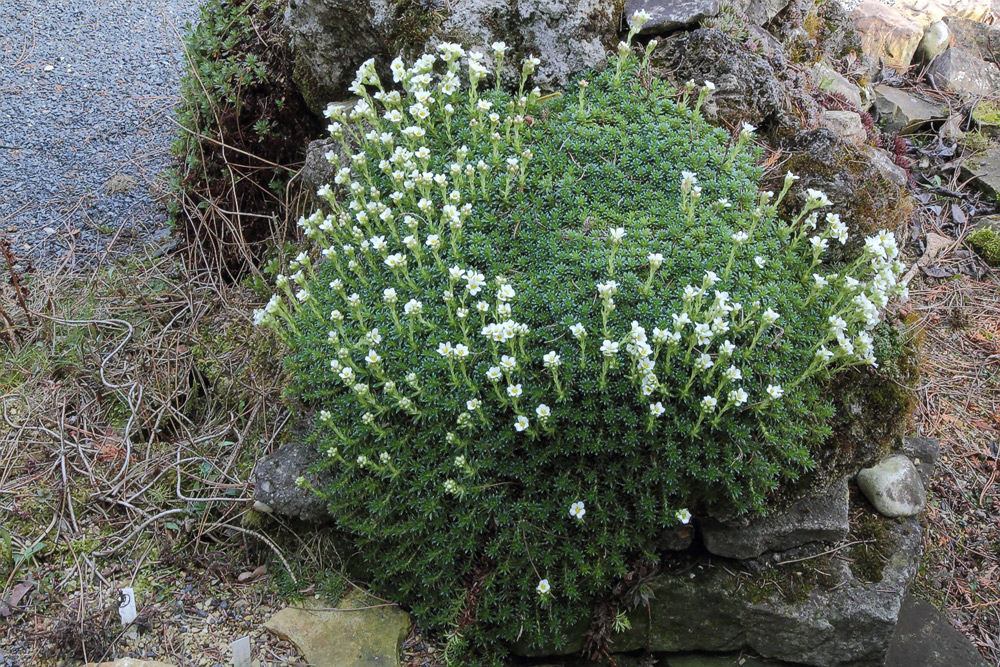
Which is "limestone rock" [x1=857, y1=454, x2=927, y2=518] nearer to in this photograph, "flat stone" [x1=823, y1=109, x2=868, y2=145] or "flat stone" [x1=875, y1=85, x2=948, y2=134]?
"flat stone" [x1=823, y1=109, x2=868, y2=145]

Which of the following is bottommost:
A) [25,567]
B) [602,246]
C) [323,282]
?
[25,567]

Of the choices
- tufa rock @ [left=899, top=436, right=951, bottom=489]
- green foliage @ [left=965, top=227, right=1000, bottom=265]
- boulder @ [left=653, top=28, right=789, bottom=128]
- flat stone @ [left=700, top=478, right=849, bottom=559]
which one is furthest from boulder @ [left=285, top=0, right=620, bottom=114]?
green foliage @ [left=965, top=227, right=1000, bottom=265]

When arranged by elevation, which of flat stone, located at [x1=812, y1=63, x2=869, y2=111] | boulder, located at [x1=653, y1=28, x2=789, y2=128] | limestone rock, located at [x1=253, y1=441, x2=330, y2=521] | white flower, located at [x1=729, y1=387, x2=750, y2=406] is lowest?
limestone rock, located at [x1=253, y1=441, x2=330, y2=521]

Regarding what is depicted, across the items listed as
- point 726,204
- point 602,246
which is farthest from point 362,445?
point 726,204

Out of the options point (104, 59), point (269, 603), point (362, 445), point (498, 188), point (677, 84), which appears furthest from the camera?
point (104, 59)

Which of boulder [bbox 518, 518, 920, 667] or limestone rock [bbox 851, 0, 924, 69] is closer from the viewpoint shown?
boulder [bbox 518, 518, 920, 667]

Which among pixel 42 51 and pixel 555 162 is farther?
pixel 42 51

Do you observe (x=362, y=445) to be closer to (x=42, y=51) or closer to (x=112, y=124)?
(x=112, y=124)
